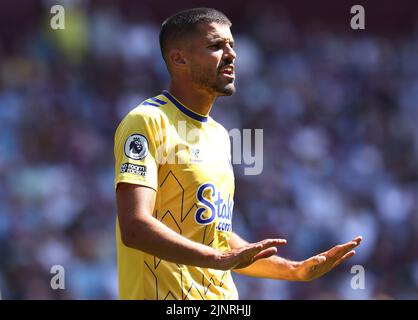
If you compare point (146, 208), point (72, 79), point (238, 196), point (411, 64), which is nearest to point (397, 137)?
point (411, 64)

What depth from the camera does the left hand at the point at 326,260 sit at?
15.1 feet

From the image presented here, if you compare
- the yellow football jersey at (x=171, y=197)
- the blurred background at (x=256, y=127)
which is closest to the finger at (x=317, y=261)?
the yellow football jersey at (x=171, y=197)

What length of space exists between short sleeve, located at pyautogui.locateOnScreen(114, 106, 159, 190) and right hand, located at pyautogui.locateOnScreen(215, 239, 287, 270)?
536 millimetres

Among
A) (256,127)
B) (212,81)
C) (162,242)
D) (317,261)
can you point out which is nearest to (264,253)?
(162,242)

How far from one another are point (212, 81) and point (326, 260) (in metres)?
1.09

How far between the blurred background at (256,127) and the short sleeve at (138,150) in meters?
5.26

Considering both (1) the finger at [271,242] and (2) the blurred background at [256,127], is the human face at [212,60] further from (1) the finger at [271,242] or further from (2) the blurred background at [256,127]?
(2) the blurred background at [256,127]

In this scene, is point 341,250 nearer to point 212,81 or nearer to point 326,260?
point 326,260

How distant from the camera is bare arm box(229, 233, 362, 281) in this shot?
4609 millimetres

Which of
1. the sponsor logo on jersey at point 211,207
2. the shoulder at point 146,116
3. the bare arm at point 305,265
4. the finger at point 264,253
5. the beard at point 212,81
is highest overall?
the beard at point 212,81

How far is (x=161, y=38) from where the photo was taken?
491 cm

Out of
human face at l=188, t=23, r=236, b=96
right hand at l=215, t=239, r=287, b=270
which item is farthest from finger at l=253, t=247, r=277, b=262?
human face at l=188, t=23, r=236, b=96

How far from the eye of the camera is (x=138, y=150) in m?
4.29

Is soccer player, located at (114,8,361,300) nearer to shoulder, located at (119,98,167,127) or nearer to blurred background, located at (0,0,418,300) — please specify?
shoulder, located at (119,98,167,127)
